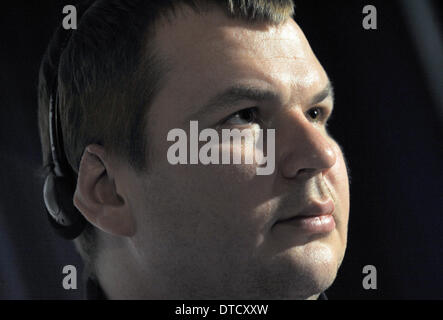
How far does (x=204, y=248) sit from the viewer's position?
1.05m

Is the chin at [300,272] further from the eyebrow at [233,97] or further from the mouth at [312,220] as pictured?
the eyebrow at [233,97]

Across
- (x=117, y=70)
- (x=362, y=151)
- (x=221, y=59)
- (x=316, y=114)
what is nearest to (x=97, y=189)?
(x=117, y=70)

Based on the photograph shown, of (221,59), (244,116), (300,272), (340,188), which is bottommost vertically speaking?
(300,272)

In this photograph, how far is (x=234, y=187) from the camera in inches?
40.9

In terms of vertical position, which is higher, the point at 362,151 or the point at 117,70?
the point at 117,70

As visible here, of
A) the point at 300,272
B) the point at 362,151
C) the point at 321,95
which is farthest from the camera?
the point at 362,151

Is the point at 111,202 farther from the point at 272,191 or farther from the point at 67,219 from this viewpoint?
the point at 272,191

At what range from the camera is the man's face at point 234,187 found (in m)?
1.03

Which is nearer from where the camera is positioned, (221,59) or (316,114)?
(221,59)

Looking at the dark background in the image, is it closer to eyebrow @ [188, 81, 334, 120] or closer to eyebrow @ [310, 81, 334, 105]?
eyebrow @ [310, 81, 334, 105]

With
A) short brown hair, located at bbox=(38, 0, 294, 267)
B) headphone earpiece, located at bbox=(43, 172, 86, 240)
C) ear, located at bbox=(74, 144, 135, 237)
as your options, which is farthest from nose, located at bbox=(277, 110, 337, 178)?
headphone earpiece, located at bbox=(43, 172, 86, 240)

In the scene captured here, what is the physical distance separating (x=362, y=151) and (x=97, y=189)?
0.66 m

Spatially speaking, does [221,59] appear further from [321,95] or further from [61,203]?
[61,203]

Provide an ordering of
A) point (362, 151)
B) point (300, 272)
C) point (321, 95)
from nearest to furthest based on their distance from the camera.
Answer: point (300, 272) → point (321, 95) → point (362, 151)
